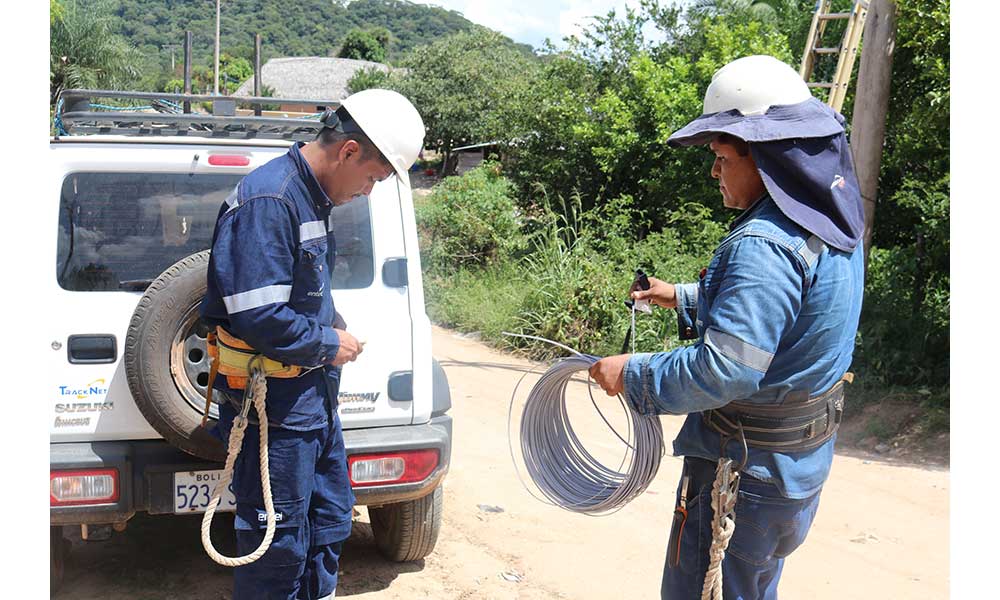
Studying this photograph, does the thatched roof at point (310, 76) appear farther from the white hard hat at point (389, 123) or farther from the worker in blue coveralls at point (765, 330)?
the worker in blue coveralls at point (765, 330)

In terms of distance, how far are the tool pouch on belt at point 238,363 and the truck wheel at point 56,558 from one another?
1431 millimetres

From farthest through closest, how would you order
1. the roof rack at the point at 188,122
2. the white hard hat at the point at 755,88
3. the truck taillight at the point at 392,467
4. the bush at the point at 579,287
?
the bush at the point at 579,287 → the roof rack at the point at 188,122 → the truck taillight at the point at 392,467 → the white hard hat at the point at 755,88

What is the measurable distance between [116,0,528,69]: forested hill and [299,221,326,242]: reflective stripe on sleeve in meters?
80.1

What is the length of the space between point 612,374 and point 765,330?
1.56ft

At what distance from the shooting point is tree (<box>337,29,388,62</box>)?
81.9m

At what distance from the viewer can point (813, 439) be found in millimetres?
2596

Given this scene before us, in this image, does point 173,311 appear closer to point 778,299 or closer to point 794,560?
point 778,299

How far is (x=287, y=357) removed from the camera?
300 centimetres

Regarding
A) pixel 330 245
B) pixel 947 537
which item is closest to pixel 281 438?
pixel 330 245

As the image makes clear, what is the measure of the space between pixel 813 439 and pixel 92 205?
2983mm

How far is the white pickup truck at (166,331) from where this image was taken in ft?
11.6

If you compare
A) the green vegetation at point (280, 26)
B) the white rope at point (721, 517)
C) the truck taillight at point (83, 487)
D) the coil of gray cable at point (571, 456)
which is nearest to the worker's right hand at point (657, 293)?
the coil of gray cable at point (571, 456)

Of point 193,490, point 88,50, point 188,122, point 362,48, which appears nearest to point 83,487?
point 193,490

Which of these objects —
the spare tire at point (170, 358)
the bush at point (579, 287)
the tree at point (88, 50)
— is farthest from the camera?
the tree at point (88, 50)
